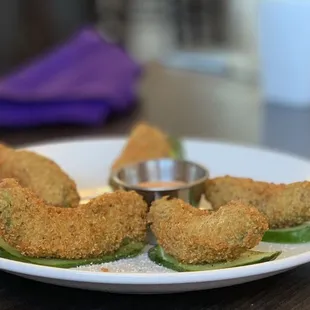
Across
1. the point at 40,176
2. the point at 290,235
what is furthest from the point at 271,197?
the point at 40,176

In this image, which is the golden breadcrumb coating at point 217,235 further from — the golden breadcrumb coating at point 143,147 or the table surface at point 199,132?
the golden breadcrumb coating at point 143,147

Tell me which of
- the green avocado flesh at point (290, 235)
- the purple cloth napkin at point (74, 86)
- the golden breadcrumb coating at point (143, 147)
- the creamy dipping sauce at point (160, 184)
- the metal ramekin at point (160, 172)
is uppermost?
the purple cloth napkin at point (74, 86)

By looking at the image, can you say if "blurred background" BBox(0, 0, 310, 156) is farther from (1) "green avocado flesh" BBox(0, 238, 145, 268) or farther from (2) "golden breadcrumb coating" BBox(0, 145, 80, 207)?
(1) "green avocado flesh" BBox(0, 238, 145, 268)

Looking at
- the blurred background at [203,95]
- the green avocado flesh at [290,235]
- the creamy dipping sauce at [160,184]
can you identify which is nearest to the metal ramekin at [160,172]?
the creamy dipping sauce at [160,184]

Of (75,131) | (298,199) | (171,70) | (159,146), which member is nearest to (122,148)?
(159,146)

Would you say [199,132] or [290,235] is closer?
[290,235]

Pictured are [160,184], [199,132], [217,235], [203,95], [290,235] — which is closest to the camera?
[217,235]

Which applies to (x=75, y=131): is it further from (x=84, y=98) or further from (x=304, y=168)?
(x=304, y=168)

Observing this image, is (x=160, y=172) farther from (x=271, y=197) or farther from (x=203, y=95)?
(x=203, y=95)
